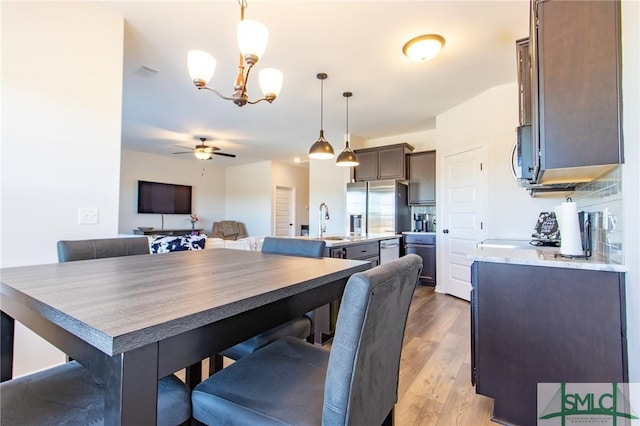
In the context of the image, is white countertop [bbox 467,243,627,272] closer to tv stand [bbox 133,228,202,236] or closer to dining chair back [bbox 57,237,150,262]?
dining chair back [bbox 57,237,150,262]

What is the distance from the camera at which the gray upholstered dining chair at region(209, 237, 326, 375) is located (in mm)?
1378

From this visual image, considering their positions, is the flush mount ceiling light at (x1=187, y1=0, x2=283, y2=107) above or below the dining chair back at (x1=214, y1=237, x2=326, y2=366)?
above

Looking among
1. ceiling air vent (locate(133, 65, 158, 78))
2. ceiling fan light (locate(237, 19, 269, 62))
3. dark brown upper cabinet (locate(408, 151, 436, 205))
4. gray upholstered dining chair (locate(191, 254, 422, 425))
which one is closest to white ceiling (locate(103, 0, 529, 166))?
ceiling air vent (locate(133, 65, 158, 78))

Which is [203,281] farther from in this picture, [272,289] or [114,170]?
[114,170]

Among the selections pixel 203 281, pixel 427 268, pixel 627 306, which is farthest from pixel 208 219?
pixel 627 306

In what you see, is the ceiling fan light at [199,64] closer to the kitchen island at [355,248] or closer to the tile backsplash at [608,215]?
the kitchen island at [355,248]

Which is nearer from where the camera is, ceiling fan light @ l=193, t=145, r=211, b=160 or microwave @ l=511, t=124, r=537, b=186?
microwave @ l=511, t=124, r=537, b=186

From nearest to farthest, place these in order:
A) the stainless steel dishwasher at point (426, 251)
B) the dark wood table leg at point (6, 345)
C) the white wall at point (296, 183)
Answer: the dark wood table leg at point (6, 345)
the stainless steel dishwasher at point (426, 251)
the white wall at point (296, 183)

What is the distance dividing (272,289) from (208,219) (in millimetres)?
8136

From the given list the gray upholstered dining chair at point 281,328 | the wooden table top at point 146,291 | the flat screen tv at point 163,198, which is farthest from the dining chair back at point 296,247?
the flat screen tv at point 163,198

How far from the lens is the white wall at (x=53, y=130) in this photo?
1847 mm

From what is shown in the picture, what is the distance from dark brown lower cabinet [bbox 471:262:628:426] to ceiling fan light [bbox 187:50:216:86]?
81.6 inches

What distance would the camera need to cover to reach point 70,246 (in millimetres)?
1591

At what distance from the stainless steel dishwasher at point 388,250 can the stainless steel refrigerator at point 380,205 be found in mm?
612
